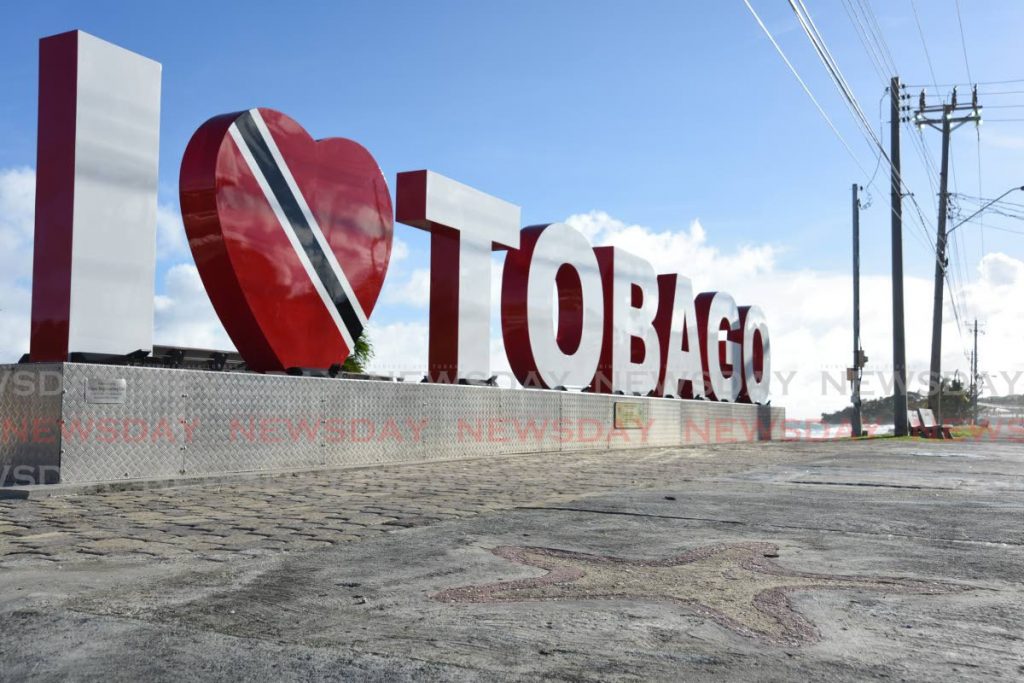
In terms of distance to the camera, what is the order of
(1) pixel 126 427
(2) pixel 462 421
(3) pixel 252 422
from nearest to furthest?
(1) pixel 126 427 → (3) pixel 252 422 → (2) pixel 462 421

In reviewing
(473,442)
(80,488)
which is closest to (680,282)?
(473,442)

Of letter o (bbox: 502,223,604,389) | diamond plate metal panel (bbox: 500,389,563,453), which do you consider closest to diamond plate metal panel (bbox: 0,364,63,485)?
diamond plate metal panel (bbox: 500,389,563,453)

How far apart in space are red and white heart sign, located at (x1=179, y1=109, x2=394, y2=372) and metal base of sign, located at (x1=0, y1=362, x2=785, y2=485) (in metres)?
1.01

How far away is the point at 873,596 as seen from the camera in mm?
4762

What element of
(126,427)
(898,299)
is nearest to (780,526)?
(126,427)

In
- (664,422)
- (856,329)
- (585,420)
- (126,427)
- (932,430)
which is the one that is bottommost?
(932,430)

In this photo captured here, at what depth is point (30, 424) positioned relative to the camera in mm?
9250

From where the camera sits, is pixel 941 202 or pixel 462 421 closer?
pixel 462 421

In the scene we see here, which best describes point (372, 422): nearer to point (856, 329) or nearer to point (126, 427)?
point (126, 427)

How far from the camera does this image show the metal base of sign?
30.4ft

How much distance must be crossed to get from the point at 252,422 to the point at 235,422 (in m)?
0.27

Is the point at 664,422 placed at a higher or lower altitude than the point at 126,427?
lower

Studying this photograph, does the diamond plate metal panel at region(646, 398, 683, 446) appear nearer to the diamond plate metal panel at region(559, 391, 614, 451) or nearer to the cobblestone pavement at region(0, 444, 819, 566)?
the diamond plate metal panel at region(559, 391, 614, 451)

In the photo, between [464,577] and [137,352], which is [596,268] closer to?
[137,352]
